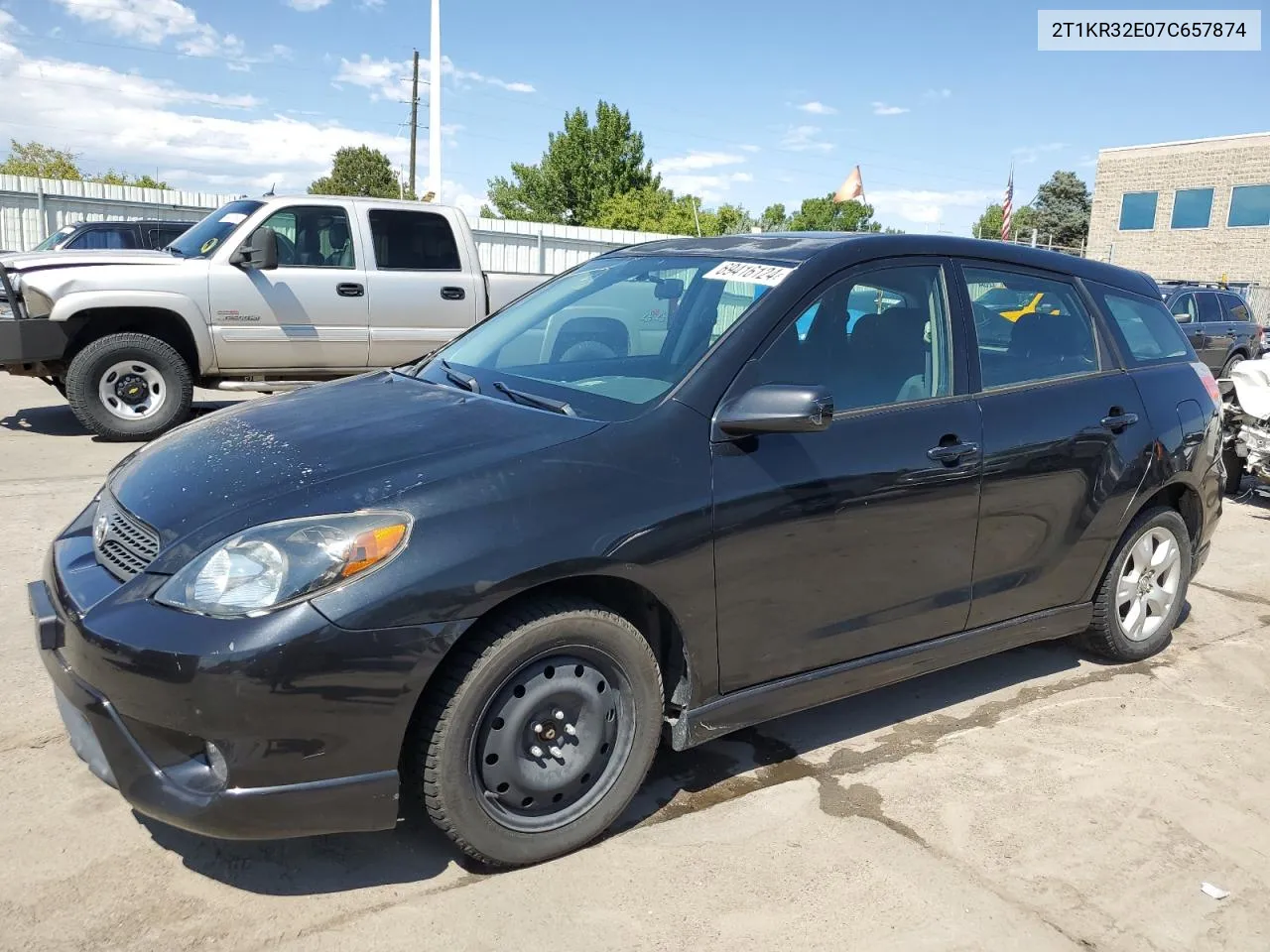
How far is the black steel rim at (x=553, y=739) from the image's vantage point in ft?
8.83

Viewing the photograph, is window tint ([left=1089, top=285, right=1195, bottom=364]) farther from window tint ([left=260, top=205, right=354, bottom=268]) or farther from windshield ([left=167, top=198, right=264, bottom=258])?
windshield ([left=167, top=198, right=264, bottom=258])

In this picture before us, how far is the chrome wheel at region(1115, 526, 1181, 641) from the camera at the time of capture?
449 centimetres

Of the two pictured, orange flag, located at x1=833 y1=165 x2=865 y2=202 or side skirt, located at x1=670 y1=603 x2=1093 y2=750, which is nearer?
side skirt, located at x1=670 y1=603 x2=1093 y2=750

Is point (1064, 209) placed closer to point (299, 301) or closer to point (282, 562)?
point (299, 301)

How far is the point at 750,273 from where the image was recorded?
348cm

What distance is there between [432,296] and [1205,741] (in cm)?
751

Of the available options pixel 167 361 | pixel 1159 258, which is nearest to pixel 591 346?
pixel 167 361

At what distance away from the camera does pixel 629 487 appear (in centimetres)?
283

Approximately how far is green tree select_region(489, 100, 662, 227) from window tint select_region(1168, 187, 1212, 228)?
2352 cm

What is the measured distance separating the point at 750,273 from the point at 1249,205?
41.6 metres

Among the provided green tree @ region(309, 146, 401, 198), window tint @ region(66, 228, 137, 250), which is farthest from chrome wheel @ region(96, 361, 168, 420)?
green tree @ region(309, 146, 401, 198)

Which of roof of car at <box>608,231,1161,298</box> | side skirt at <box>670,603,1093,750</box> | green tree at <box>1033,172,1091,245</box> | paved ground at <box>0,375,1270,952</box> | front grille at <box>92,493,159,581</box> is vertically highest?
green tree at <box>1033,172,1091,245</box>

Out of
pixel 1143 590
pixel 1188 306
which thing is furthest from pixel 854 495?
pixel 1188 306

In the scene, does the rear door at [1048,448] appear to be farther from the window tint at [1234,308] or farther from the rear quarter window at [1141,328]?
the window tint at [1234,308]
